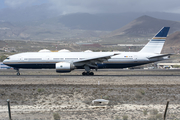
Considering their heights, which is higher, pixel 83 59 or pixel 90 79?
pixel 83 59

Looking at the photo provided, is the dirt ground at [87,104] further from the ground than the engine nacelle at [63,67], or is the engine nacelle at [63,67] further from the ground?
the engine nacelle at [63,67]

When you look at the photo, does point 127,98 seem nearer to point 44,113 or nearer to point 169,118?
point 169,118

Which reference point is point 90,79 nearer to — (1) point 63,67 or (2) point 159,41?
(1) point 63,67

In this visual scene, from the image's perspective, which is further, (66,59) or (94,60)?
(66,59)

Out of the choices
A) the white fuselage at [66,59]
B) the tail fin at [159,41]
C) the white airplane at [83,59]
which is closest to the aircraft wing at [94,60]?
the white airplane at [83,59]

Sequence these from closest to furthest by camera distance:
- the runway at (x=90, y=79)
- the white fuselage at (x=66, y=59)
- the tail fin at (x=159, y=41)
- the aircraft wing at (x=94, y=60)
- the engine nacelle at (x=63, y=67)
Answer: the runway at (x=90, y=79), the engine nacelle at (x=63, y=67), the aircraft wing at (x=94, y=60), the white fuselage at (x=66, y=59), the tail fin at (x=159, y=41)

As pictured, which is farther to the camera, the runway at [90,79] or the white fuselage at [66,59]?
the white fuselage at [66,59]

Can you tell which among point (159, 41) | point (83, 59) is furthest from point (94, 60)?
point (159, 41)

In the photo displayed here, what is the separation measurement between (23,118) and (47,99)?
181 inches

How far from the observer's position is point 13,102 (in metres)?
17.2

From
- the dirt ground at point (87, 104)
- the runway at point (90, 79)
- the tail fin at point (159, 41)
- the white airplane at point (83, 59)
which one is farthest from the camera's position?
the tail fin at point (159, 41)

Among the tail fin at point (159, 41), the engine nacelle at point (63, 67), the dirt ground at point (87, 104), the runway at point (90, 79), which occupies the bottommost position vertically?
the dirt ground at point (87, 104)

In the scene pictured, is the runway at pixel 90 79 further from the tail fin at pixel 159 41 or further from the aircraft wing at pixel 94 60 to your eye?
the tail fin at pixel 159 41

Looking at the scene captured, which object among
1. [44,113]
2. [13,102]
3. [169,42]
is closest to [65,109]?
[44,113]
